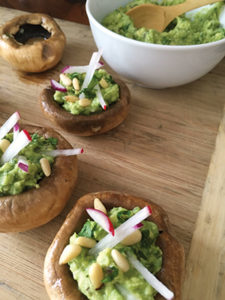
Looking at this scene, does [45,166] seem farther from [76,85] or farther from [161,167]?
[161,167]

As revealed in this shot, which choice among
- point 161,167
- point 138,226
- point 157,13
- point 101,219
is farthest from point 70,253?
point 157,13

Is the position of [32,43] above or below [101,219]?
above

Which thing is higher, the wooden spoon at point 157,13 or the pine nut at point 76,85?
the wooden spoon at point 157,13

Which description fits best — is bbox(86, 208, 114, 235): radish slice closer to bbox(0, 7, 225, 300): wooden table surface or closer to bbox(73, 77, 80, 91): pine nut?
bbox(0, 7, 225, 300): wooden table surface

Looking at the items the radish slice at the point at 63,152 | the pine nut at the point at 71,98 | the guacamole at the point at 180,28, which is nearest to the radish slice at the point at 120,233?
the radish slice at the point at 63,152

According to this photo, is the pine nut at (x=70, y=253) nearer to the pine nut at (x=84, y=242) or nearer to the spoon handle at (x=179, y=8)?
the pine nut at (x=84, y=242)

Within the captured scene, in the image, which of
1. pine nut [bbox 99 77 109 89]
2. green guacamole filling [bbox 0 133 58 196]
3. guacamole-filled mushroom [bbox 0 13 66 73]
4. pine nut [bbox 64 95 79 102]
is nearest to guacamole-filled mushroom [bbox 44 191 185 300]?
green guacamole filling [bbox 0 133 58 196]
